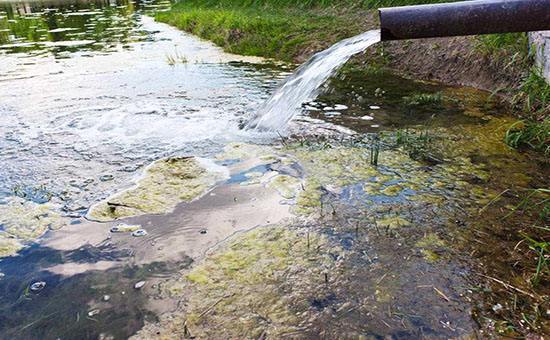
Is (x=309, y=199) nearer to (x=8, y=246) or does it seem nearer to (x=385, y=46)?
(x=8, y=246)

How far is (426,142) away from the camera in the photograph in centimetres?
331

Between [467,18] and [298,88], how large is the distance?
2.50 m

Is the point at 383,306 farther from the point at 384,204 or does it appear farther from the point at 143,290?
the point at 143,290

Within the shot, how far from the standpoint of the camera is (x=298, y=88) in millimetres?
4121

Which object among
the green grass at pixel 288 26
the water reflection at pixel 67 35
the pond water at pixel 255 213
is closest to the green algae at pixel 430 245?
the pond water at pixel 255 213

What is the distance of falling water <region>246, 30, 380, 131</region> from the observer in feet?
12.7

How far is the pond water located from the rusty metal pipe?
3.23 feet

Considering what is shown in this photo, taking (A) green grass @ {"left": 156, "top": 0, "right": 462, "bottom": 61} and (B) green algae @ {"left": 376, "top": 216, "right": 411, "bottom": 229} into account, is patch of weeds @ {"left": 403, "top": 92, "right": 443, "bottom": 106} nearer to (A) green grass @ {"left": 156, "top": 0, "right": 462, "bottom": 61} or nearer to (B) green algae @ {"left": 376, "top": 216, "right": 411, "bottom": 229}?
(B) green algae @ {"left": 376, "top": 216, "right": 411, "bottom": 229}

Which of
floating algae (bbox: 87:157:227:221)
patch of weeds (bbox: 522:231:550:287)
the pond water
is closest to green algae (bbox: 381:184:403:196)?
the pond water

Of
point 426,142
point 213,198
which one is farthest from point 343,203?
point 426,142

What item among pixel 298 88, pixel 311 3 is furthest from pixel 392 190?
pixel 311 3

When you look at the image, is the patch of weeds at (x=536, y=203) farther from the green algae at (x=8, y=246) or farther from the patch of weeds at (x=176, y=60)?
the patch of weeds at (x=176, y=60)

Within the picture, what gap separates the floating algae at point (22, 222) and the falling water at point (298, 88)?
5.94 feet

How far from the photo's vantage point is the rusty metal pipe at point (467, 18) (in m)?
1.60
